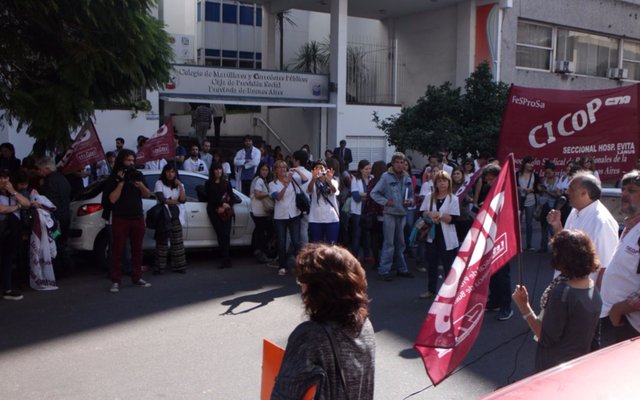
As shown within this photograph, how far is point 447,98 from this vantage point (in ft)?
48.4

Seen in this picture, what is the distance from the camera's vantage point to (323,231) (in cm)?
975

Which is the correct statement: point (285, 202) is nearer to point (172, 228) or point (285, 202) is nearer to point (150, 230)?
point (172, 228)

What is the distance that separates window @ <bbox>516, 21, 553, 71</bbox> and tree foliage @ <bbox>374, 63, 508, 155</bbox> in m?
8.45

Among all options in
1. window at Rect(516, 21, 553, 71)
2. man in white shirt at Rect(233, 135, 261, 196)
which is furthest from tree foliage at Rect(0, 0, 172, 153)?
window at Rect(516, 21, 553, 71)

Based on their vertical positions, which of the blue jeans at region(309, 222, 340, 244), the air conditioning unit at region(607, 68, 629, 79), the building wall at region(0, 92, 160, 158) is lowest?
the blue jeans at region(309, 222, 340, 244)

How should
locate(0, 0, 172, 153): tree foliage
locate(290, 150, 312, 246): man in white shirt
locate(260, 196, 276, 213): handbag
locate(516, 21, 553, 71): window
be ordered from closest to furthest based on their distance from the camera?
locate(0, 0, 172, 153): tree foliage → locate(290, 150, 312, 246): man in white shirt → locate(260, 196, 276, 213): handbag → locate(516, 21, 553, 71): window

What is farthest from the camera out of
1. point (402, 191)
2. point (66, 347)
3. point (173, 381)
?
point (402, 191)

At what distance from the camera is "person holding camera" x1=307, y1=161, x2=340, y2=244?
31.4 ft

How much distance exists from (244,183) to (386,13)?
35.9 feet

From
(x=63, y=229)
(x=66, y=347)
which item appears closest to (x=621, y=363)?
(x=66, y=347)

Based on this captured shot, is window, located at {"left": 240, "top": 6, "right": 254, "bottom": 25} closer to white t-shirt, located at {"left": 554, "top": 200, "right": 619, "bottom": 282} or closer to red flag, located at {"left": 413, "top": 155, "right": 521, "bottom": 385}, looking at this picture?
white t-shirt, located at {"left": 554, "top": 200, "right": 619, "bottom": 282}

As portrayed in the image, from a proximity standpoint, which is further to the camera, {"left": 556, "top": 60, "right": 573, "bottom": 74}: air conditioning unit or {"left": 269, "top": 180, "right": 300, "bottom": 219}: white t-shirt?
{"left": 556, "top": 60, "right": 573, "bottom": 74}: air conditioning unit

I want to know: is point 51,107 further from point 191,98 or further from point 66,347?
point 191,98

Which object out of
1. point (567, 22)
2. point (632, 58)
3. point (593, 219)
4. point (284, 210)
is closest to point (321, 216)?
point (284, 210)
